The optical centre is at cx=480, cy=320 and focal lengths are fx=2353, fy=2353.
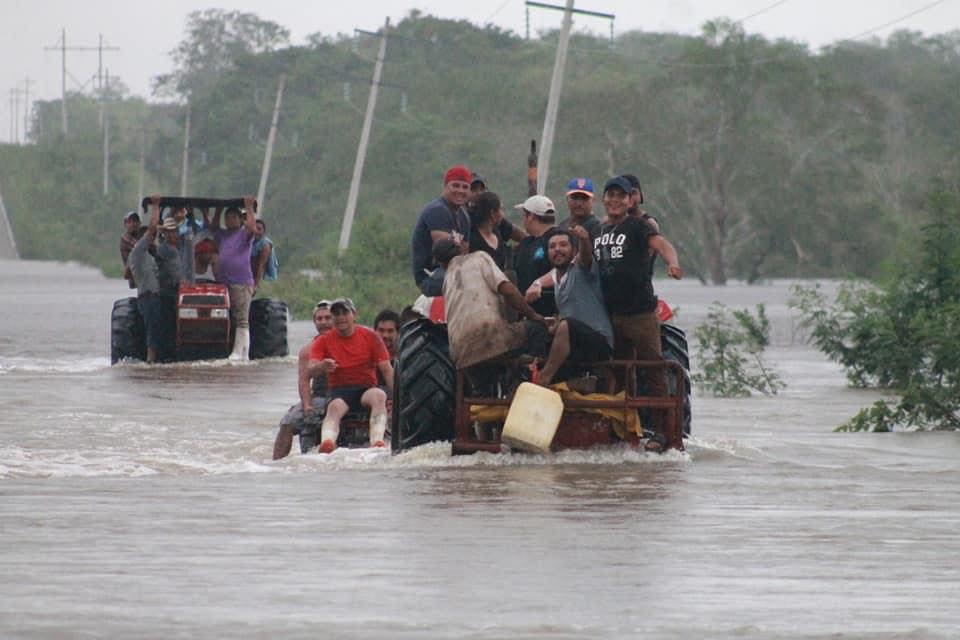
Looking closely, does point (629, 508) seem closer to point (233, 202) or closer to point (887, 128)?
point (233, 202)

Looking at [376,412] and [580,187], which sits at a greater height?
[580,187]

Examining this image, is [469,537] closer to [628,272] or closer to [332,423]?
[628,272]

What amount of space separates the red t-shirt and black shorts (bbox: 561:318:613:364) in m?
1.80

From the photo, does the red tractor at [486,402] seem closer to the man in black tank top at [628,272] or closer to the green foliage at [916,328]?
the man in black tank top at [628,272]

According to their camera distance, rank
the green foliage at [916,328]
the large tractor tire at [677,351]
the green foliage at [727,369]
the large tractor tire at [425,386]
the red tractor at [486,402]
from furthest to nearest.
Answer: the green foliage at [727,369], the green foliage at [916,328], the large tractor tire at [677,351], the large tractor tire at [425,386], the red tractor at [486,402]

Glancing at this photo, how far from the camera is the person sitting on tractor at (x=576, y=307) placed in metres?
14.4

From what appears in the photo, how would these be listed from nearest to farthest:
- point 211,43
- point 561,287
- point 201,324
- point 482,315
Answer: point 482,315
point 561,287
point 201,324
point 211,43

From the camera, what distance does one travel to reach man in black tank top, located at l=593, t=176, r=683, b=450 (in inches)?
578

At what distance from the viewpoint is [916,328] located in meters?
22.6

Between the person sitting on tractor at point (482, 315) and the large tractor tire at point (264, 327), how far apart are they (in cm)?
1386

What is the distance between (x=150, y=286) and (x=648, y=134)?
222 ft

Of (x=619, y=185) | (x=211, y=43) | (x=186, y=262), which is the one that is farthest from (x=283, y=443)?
(x=211, y=43)

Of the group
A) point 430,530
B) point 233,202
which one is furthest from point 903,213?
point 430,530

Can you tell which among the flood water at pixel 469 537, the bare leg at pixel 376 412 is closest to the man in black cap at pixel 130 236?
the flood water at pixel 469 537
